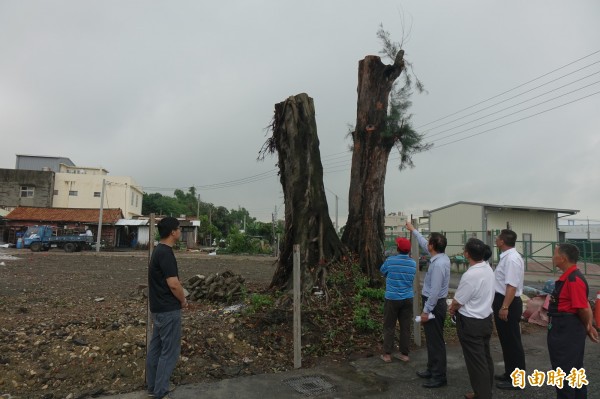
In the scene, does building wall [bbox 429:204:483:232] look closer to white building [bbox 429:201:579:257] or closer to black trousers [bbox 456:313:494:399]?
white building [bbox 429:201:579:257]

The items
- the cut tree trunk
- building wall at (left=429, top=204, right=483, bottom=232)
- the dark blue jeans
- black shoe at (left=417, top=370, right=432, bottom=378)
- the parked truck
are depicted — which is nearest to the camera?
the dark blue jeans

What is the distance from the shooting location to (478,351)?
14.2 ft

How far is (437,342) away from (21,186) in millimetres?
52699

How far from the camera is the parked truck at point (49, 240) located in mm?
34188

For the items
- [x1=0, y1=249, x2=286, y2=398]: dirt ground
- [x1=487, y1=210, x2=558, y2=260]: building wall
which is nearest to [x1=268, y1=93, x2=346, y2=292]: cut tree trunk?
[x1=0, y1=249, x2=286, y2=398]: dirt ground

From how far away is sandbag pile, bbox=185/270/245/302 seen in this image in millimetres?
9219

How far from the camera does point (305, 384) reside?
510 cm

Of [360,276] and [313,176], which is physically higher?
[313,176]

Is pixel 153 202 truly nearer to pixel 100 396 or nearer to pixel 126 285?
pixel 126 285

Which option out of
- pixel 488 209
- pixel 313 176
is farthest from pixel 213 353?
pixel 488 209

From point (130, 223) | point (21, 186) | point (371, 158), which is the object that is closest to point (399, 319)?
point (371, 158)

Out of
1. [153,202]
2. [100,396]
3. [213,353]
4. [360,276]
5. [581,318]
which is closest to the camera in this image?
[581,318]

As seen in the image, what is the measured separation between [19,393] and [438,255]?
16.7 feet

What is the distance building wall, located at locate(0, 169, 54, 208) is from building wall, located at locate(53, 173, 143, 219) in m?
0.99
